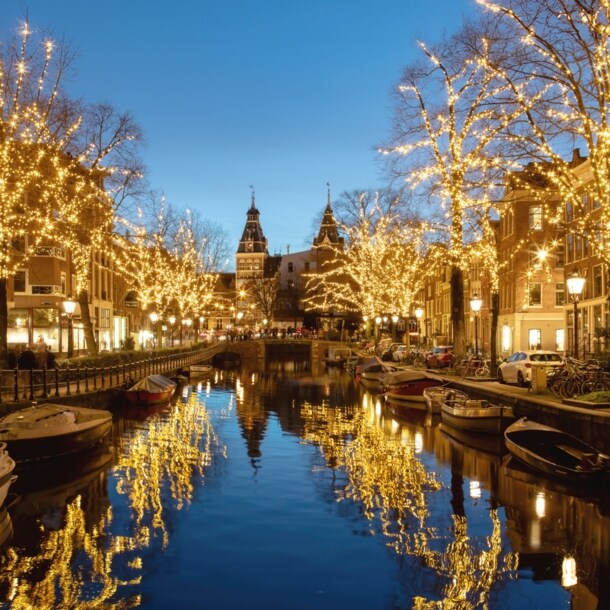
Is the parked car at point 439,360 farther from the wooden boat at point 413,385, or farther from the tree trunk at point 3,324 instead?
Result: the tree trunk at point 3,324

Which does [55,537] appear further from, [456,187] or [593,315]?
[593,315]

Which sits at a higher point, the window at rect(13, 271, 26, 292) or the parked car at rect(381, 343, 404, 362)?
the window at rect(13, 271, 26, 292)

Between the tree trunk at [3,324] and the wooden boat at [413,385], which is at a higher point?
the tree trunk at [3,324]

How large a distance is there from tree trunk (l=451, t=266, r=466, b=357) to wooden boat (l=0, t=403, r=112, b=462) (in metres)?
22.7

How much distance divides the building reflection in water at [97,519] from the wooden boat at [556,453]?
8136mm

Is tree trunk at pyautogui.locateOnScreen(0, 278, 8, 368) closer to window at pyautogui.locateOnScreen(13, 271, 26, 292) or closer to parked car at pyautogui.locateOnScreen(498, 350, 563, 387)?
window at pyautogui.locateOnScreen(13, 271, 26, 292)

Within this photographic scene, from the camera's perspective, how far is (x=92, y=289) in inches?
2357

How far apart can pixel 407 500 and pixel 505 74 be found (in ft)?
46.6

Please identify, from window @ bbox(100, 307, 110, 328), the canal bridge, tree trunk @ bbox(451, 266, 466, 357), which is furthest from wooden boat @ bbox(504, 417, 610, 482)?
the canal bridge

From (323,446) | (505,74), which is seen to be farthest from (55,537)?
(505,74)

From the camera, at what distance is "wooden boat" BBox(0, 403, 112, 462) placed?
17391mm

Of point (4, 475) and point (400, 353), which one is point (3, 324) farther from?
point (400, 353)

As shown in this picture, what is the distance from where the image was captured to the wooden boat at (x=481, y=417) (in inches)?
923

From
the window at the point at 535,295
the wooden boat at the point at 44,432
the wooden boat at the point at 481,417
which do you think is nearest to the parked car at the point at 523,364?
the wooden boat at the point at 481,417
